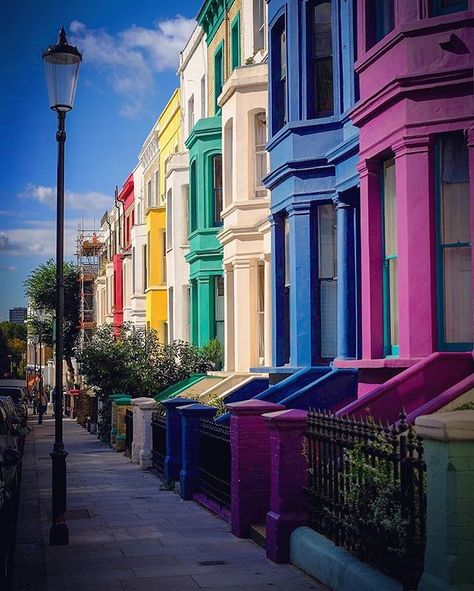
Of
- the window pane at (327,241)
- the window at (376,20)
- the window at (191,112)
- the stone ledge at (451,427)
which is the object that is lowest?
the stone ledge at (451,427)

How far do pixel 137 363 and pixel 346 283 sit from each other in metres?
14.3

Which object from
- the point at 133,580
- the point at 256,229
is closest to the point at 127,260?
the point at 256,229

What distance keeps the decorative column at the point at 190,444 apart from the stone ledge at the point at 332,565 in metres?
5.64

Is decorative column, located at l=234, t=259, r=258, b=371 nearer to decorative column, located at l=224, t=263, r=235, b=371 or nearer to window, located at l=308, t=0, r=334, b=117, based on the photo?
decorative column, located at l=224, t=263, r=235, b=371

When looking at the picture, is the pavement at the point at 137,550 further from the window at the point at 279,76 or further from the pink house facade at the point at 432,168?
the window at the point at 279,76

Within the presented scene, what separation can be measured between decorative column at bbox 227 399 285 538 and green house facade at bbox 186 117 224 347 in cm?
1668

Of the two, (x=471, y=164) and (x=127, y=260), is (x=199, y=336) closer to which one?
(x=471, y=164)

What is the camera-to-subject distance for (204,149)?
1133 inches

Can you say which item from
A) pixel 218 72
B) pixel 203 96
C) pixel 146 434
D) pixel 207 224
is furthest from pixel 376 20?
pixel 203 96

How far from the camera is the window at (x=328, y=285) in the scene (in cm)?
1756

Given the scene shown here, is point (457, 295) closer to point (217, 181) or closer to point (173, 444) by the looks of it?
point (173, 444)

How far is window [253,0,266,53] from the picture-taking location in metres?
25.7

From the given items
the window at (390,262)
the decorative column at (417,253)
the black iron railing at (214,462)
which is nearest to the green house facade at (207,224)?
the black iron railing at (214,462)

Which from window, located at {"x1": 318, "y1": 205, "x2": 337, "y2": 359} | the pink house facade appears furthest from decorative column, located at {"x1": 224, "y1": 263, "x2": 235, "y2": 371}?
the pink house facade
